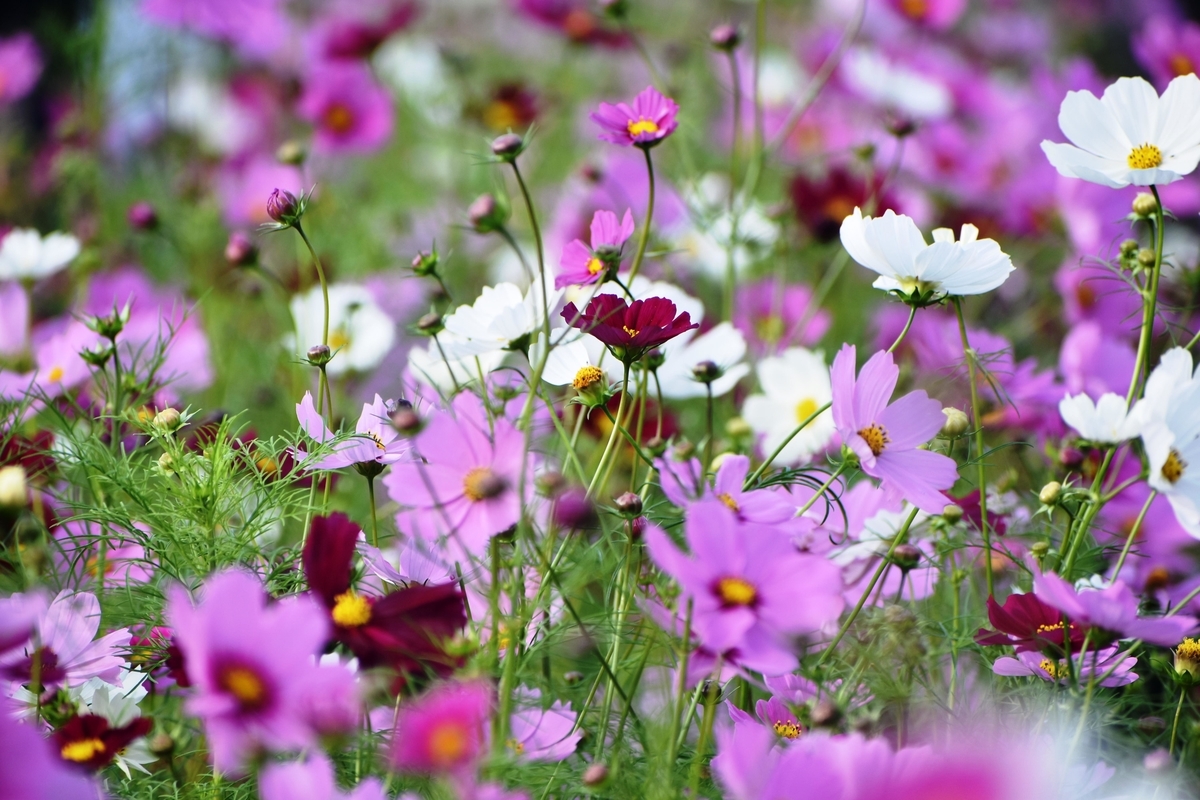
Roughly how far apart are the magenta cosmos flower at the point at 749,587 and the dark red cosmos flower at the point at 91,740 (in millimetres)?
261

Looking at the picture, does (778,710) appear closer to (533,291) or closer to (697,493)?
(697,493)

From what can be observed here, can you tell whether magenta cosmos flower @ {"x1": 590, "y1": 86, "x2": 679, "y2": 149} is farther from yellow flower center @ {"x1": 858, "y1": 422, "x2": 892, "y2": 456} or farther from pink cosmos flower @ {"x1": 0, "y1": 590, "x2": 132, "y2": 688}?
pink cosmos flower @ {"x1": 0, "y1": 590, "x2": 132, "y2": 688}

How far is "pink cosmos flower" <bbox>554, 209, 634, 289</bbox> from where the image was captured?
0.58 metres

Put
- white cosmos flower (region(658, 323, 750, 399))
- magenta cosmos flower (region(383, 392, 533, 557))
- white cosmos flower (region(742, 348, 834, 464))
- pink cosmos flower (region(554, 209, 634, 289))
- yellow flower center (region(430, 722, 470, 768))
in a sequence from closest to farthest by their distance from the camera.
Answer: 1. yellow flower center (region(430, 722, 470, 768))
2. magenta cosmos flower (region(383, 392, 533, 557))
3. pink cosmos flower (region(554, 209, 634, 289))
4. white cosmos flower (region(658, 323, 750, 399))
5. white cosmos flower (region(742, 348, 834, 464))

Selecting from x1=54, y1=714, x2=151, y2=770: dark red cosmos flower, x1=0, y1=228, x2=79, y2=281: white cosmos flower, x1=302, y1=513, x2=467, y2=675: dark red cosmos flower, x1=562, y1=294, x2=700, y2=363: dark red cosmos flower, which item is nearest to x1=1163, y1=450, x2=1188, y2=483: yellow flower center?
x1=562, y1=294, x2=700, y2=363: dark red cosmos flower

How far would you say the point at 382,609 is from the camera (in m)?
0.47

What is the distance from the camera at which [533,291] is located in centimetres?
59

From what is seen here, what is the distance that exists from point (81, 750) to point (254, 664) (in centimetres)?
15

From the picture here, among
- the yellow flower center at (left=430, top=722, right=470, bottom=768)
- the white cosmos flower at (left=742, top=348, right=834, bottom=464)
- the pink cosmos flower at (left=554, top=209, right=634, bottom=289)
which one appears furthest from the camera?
the white cosmos flower at (left=742, top=348, right=834, bottom=464)

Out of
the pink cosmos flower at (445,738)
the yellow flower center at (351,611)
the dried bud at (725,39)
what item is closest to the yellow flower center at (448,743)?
the pink cosmos flower at (445,738)

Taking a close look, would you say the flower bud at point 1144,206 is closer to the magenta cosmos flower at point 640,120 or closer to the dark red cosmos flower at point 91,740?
the magenta cosmos flower at point 640,120

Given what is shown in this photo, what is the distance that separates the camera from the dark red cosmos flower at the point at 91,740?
48 cm

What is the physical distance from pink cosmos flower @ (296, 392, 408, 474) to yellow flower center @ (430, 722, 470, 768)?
190mm

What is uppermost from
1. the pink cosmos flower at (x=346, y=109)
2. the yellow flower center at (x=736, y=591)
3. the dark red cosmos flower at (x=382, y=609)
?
the pink cosmos flower at (x=346, y=109)
